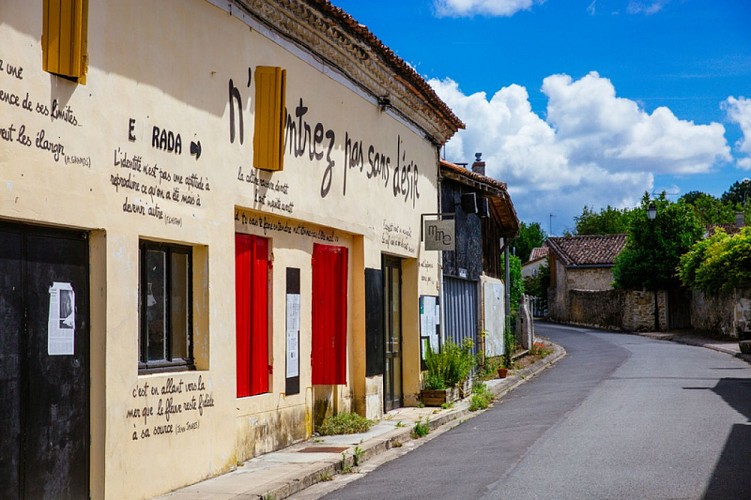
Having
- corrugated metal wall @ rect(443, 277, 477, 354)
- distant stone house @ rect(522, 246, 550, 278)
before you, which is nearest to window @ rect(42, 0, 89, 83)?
corrugated metal wall @ rect(443, 277, 477, 354)

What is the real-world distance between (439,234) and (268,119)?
7.25 meters

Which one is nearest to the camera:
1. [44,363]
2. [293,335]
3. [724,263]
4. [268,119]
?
[44,363]

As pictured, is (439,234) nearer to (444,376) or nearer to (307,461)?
(444,376)

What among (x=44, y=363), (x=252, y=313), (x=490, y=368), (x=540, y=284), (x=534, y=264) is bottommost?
(x=490, y=368)

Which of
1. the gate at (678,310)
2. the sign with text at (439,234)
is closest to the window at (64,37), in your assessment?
the sign with text at (439,234)

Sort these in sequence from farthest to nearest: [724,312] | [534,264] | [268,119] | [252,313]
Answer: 1. [534,264]
2. [724,312]
3. [252,313]
4. [268,119]

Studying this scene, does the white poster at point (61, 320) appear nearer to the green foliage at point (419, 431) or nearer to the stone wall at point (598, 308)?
the green foliage at point (419, 431)

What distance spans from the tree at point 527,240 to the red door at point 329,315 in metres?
84.6

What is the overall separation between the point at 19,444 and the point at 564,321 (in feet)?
189

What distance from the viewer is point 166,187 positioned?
8.52 metres

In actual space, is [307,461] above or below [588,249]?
below

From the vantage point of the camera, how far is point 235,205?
9.89 metres

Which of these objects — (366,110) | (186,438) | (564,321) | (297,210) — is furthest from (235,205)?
(564,321)

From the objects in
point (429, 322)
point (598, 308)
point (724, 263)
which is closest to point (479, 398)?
point (429, 322)
